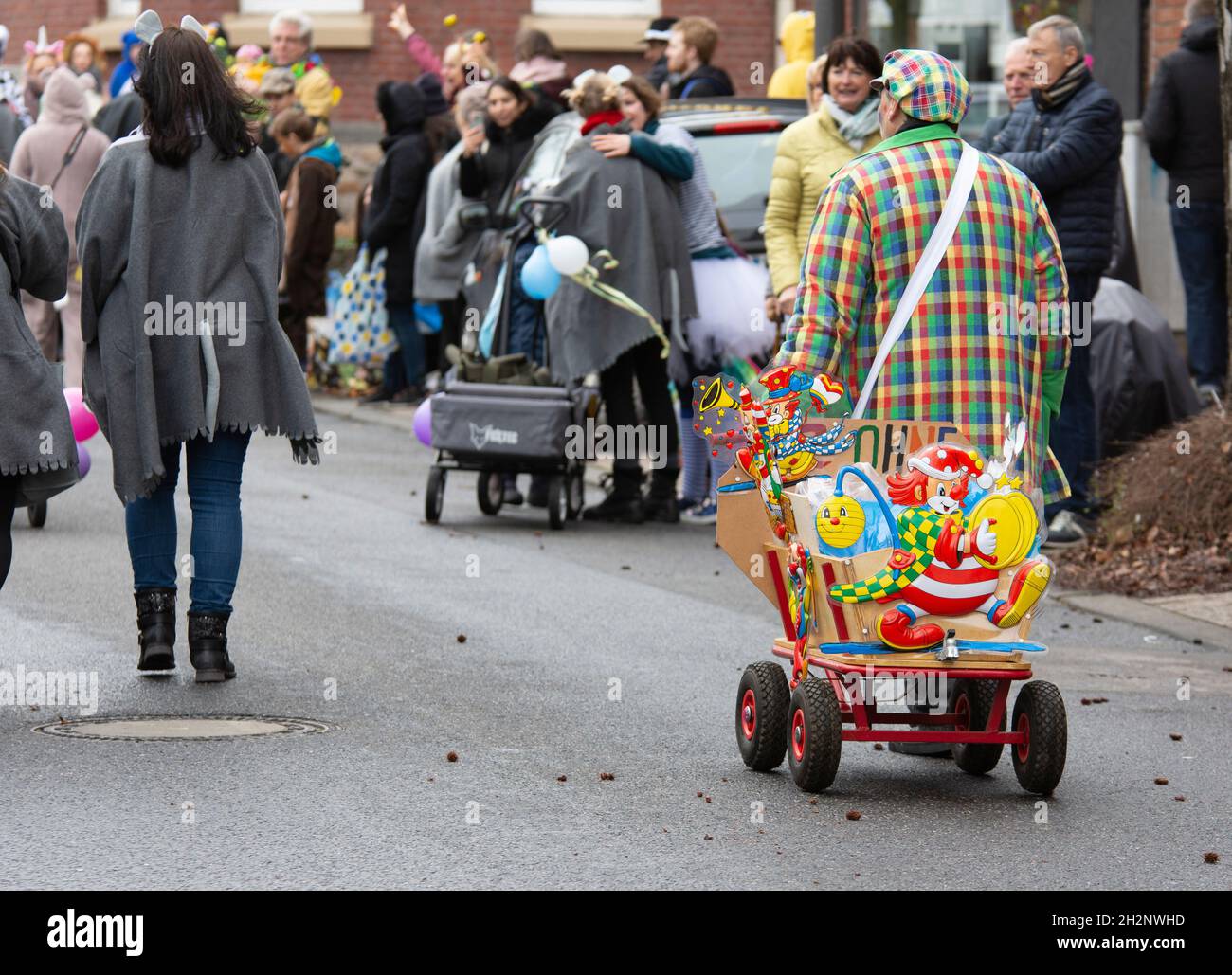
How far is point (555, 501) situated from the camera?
1204 centimetres

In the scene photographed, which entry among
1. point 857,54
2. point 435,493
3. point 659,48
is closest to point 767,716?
point 857,54

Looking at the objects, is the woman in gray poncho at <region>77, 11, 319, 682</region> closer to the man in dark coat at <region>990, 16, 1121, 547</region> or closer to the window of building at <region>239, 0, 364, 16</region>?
the man in dark coat at <region>990, 16, 1121, 547</region>

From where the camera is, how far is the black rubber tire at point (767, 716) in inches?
261

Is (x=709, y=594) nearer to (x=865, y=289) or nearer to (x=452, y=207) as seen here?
(x=865, y=289)

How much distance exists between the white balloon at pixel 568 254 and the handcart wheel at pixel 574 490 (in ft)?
3.16

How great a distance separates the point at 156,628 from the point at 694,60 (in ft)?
29.8

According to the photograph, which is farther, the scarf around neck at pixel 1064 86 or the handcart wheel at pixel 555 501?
the handcart wheel at pixel 555 501

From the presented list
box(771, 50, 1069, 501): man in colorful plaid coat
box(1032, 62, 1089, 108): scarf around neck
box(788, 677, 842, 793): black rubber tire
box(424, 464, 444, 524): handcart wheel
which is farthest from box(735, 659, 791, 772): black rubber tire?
box(424, 464, 444, 524): handcart wheel

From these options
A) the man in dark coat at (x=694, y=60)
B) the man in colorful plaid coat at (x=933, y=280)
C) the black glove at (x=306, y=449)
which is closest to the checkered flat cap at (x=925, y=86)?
the man in colorful plaid coat at (x=933, y=280)

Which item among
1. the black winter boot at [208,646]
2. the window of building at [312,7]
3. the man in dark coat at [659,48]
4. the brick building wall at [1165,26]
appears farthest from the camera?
the window of building at [312,7]

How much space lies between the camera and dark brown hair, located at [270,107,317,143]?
1778 centimetres

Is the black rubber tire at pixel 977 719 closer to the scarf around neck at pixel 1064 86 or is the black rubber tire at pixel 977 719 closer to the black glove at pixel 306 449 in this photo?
the black glove at pixel 306 449
